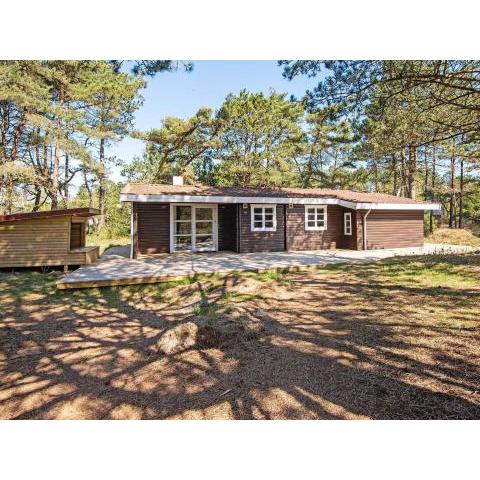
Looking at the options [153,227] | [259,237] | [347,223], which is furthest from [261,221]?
[153,227]

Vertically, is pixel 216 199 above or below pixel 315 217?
above

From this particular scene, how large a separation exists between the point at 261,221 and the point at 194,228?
2.88 metres

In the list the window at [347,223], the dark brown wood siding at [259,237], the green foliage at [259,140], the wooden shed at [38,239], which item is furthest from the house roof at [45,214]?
the green foliage at [259,140]

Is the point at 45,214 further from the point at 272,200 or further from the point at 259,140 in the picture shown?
Answer: the point at 259,140

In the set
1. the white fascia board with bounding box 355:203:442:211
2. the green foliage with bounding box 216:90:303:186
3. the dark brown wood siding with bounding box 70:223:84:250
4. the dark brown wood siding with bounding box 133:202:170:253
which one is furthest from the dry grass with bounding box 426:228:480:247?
the dark brown wood siding with bounding box 70:223:84:250

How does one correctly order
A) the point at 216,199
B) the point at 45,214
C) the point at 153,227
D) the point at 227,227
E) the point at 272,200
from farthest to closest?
1. the point at 227,227
2. the point at 272,200
3. the point at 153,227
4. the point at 216,199
5. the point at 45,214

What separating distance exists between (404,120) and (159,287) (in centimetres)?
827

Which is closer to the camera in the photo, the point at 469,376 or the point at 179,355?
the point at 469,376

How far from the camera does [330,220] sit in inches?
579

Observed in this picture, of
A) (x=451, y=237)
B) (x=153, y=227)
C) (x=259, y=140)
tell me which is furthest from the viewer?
(x=259, y=140)

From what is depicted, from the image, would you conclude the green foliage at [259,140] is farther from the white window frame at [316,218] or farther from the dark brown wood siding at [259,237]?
the dark brown wood siding at [259,237]

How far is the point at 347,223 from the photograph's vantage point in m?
14.6
